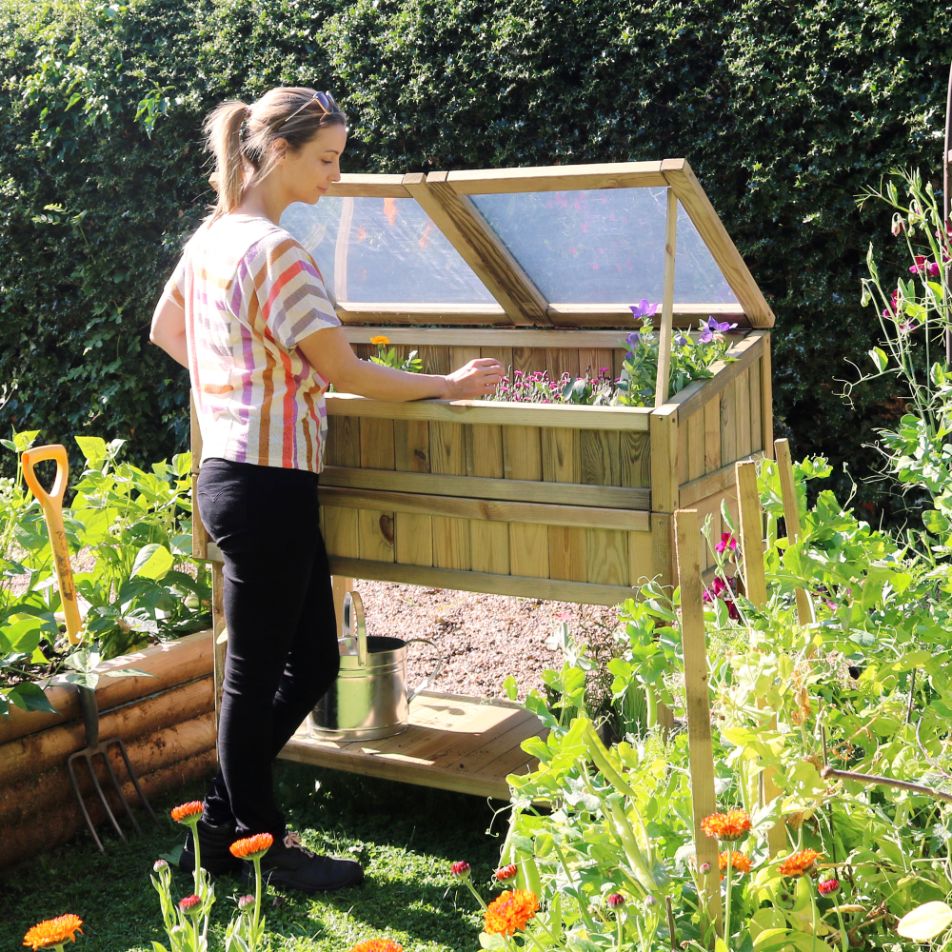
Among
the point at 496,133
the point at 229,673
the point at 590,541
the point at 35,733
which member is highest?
the point at 496,133

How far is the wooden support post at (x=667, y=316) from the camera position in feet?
8.17

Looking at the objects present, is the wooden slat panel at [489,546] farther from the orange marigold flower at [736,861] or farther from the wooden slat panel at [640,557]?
the orange marigold flower at [736,861]

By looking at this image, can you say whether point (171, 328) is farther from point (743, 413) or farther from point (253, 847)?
point (253, 847)

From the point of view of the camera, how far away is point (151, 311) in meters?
5.83

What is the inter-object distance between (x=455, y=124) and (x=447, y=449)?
245cm

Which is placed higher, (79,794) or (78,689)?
(78,689)

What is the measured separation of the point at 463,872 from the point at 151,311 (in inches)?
184

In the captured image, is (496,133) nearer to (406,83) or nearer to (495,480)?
(406,83)

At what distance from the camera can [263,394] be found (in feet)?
8.09

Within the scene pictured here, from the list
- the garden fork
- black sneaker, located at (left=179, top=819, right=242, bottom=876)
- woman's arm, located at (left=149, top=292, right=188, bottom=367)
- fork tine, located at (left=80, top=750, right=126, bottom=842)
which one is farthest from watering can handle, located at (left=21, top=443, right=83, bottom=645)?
black sneaker, located at (left=179, top=819, right=242, bottom=876)

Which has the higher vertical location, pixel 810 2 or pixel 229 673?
pixel 810 2

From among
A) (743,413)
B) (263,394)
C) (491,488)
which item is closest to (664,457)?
(491,488)

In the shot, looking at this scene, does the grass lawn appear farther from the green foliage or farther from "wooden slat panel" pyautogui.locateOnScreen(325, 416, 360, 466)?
"wooden slat panel" pyautogui.locateOnScreen(325, 416, 360, 466)

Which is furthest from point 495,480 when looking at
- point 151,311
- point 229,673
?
point 151,311
